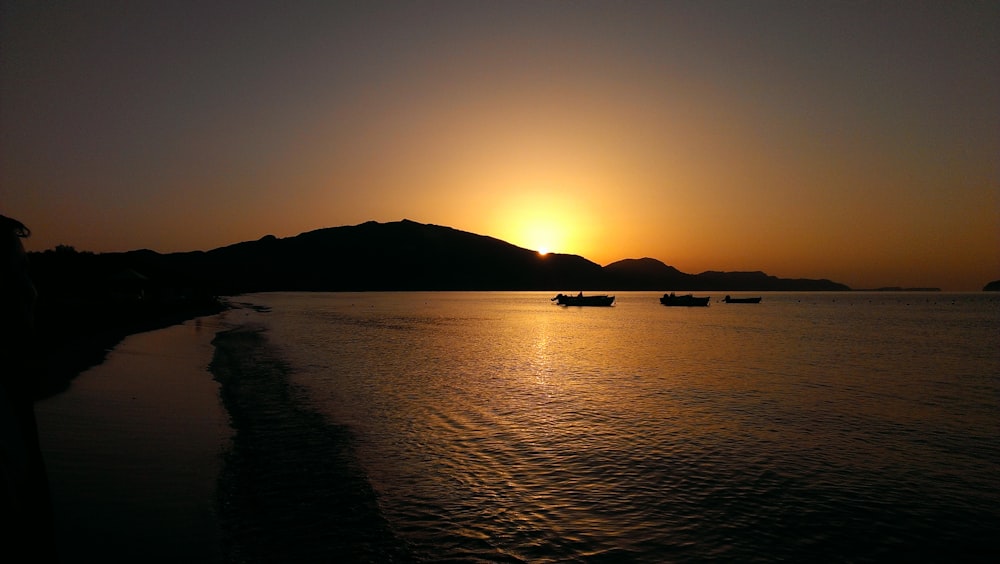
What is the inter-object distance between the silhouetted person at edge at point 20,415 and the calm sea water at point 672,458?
258 inches

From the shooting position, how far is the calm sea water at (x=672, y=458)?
10.4 metres

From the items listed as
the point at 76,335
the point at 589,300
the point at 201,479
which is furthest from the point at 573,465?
the point at 589,300

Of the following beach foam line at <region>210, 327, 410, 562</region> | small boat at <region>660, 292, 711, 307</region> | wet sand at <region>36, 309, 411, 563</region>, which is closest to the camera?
wet sand at <region>36, 309, 411, 563</region>

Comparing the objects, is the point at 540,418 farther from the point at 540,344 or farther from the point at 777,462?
the point at 540,344

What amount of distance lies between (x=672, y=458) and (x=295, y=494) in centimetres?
985

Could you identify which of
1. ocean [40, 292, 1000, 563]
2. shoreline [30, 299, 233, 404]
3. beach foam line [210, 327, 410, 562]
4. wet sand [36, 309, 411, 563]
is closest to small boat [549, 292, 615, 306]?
shoreline [30, 299, 233, 404]

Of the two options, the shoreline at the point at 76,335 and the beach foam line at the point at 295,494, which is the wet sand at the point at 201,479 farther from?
the shoreline at the point at 76,335

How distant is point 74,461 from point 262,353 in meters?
27.7

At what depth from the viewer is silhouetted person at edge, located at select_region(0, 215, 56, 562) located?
3.59 metres

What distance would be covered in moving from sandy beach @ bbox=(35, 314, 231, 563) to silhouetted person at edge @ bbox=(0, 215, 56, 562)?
5746mm

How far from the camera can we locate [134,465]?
12.7 metres

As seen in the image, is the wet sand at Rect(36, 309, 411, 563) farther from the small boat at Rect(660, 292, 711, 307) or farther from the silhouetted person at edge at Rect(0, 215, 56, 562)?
the small boat at Rect(660, 292, 711, 307)

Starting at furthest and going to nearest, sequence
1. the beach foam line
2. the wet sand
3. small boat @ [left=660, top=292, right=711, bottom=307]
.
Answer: small boat @ [left=660, top=292, right=711, bottom=307] < the beach foam line < the wet sand

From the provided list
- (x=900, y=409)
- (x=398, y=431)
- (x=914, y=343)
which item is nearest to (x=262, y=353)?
(x=398, y=431)
